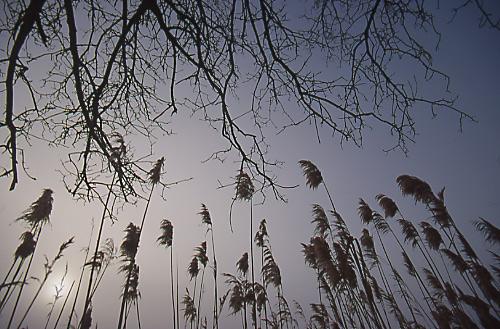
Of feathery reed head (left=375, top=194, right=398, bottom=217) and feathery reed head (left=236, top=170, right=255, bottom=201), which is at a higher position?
feathery reed head (left=375, top=194, right=398, bottom=217)

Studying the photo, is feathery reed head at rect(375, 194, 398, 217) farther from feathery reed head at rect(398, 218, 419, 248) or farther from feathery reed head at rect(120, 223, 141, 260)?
feathery reed head at rect(120, 223, 141, 260)

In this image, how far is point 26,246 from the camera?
7.53 m

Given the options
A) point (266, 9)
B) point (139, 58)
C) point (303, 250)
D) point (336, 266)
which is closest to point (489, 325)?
point (336, 266)

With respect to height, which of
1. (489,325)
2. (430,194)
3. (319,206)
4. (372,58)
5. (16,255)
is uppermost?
(319,206)

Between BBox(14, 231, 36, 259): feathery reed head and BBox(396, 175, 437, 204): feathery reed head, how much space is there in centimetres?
1094

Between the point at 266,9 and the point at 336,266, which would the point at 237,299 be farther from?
the point at 266,9

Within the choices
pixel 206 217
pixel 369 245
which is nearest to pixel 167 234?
pixel 206 217

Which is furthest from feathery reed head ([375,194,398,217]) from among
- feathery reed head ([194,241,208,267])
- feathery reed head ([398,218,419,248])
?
feathery reed head ([194,241,208,267])

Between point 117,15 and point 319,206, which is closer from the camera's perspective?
point 117,15

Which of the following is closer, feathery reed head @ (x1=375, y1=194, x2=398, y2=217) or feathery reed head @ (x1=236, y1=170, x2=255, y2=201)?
feathery reed head @ (x1=236, y1=170, x2=255, y2=201)

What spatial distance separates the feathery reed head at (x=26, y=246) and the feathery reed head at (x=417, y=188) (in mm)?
10943

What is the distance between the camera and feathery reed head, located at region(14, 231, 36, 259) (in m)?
7.47

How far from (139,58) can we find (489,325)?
974cm

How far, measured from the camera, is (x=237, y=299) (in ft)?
29.7
